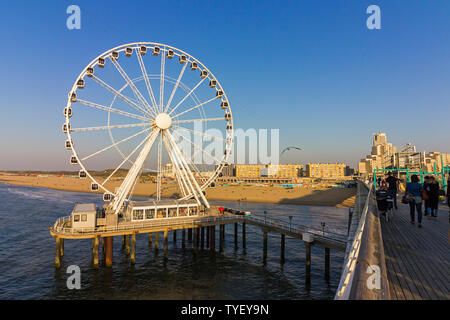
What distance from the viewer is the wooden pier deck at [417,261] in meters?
6.39

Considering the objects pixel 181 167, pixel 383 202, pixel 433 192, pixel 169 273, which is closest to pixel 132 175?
pixel 181 167

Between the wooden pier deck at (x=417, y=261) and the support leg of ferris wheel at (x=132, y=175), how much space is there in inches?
1003

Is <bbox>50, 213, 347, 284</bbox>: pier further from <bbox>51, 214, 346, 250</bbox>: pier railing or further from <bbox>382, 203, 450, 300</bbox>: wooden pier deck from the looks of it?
<bbox>382, 203, 450, 300</bbox>: wooden pier deck

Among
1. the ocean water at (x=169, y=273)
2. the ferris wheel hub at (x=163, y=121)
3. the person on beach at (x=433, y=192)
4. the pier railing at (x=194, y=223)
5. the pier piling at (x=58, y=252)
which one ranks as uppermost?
the ferris wheel hub at (x=163, y=121)

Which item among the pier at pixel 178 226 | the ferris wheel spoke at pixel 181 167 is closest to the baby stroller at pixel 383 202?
the pier at pixel 178 226

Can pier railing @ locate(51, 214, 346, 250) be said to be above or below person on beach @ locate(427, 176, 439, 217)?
below

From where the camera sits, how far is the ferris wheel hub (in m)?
33.3

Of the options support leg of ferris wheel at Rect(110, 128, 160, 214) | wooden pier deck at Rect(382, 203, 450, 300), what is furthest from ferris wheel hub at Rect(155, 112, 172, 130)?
wooden pier deck at Rect(382, 203, 450, 300)

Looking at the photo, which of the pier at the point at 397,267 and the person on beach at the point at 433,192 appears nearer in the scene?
the pier at the point at 397,267

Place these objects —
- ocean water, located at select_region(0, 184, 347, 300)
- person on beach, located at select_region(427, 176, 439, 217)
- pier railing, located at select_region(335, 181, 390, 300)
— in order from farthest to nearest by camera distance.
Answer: ocean water, located at select_region(0, 184, 347, 300), person on beach, located at select_region(427, 176, 439, 217), pier railing, located at select_region(335, 181, 390, 300)

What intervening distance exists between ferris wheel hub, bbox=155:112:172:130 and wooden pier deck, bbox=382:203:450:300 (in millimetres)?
26400

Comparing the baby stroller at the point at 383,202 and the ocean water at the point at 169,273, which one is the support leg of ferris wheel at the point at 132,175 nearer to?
the ocean water at the point at 169,273

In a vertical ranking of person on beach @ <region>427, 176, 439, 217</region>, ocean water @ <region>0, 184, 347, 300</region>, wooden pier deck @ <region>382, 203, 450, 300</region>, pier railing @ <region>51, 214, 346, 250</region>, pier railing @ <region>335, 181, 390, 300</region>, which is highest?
person on beach @ <region>427, 176, 439, 217</region>
